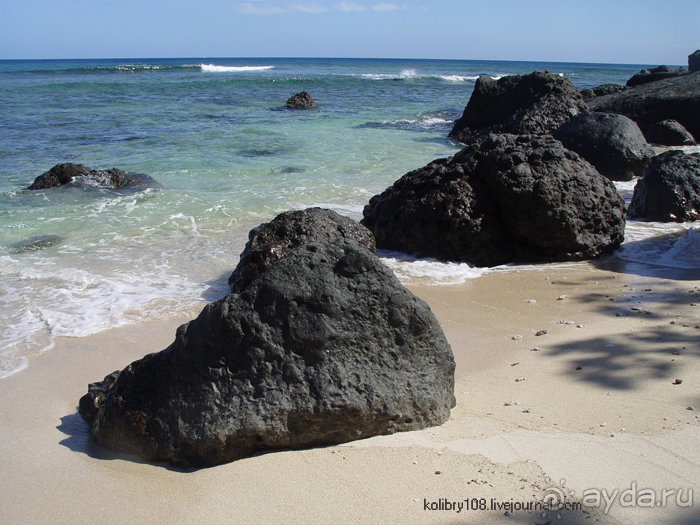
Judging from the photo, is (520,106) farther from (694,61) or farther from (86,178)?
(694,61)

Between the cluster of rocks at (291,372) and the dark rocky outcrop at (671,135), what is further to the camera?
the dark rocky outcrop at (671,135)

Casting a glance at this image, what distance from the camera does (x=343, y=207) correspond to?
7.81 m

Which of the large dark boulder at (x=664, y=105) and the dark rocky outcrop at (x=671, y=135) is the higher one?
the large dark boulder at (x=664, y=105)

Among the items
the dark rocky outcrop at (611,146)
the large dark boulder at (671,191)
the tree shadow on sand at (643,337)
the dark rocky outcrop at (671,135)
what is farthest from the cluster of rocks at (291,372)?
the dark rocky outcrop at (671,135)

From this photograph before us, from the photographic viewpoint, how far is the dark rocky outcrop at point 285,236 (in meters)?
4.48

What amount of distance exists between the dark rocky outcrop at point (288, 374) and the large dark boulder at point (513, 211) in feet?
9.82

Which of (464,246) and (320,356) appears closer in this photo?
(320,356)

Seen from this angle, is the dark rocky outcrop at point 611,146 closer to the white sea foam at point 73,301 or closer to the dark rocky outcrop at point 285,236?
the dark rocky outcrop at point 285,236

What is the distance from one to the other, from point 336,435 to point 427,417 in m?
0.43

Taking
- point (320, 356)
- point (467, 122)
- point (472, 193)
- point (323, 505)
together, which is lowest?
point (323, 505)

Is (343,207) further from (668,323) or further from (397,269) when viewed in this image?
(668,323)

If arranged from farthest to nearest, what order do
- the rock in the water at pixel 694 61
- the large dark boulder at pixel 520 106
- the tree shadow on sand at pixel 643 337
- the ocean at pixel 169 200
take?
the rock in the water at pixel 694 61, the large dark boulder at pixel 520 106, the ocean at pixel 169 200, the tree shadow on sand at pixel 643 337

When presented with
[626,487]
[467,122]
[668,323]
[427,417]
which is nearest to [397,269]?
[668,323]

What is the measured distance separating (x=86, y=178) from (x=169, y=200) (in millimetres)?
1903
